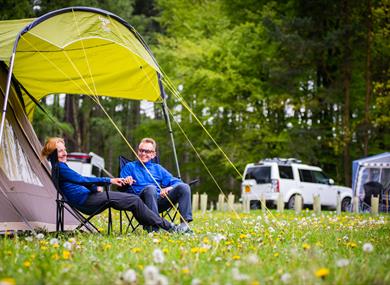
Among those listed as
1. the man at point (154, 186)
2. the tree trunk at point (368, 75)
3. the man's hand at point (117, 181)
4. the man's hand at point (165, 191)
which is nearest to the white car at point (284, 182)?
the tree trunk at point (368, 75)

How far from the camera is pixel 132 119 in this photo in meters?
24.5

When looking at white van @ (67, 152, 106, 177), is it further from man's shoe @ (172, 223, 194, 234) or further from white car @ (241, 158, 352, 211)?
man's shoe @ (172, 223, 194, 234)

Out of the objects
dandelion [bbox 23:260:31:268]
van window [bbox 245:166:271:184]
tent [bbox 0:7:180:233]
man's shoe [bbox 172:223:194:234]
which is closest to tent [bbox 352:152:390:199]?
van window [bbox 245:166:271:184]

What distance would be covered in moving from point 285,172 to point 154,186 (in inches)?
391

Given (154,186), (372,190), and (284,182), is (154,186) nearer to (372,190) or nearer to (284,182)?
(284,182)

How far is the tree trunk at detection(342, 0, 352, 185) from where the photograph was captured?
56.1 feet

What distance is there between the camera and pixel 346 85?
1756cm

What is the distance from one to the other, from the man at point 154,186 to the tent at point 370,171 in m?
10.2

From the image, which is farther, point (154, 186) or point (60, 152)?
point (154, 186)

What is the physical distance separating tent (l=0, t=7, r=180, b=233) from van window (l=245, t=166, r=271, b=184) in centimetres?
768

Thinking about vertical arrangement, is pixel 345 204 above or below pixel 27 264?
below

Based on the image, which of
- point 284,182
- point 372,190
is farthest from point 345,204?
point 284,182

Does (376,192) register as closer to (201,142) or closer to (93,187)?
(201,142)

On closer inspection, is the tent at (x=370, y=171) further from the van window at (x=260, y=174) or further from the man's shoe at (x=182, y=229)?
the man's shoe at (x=182, y=229)
